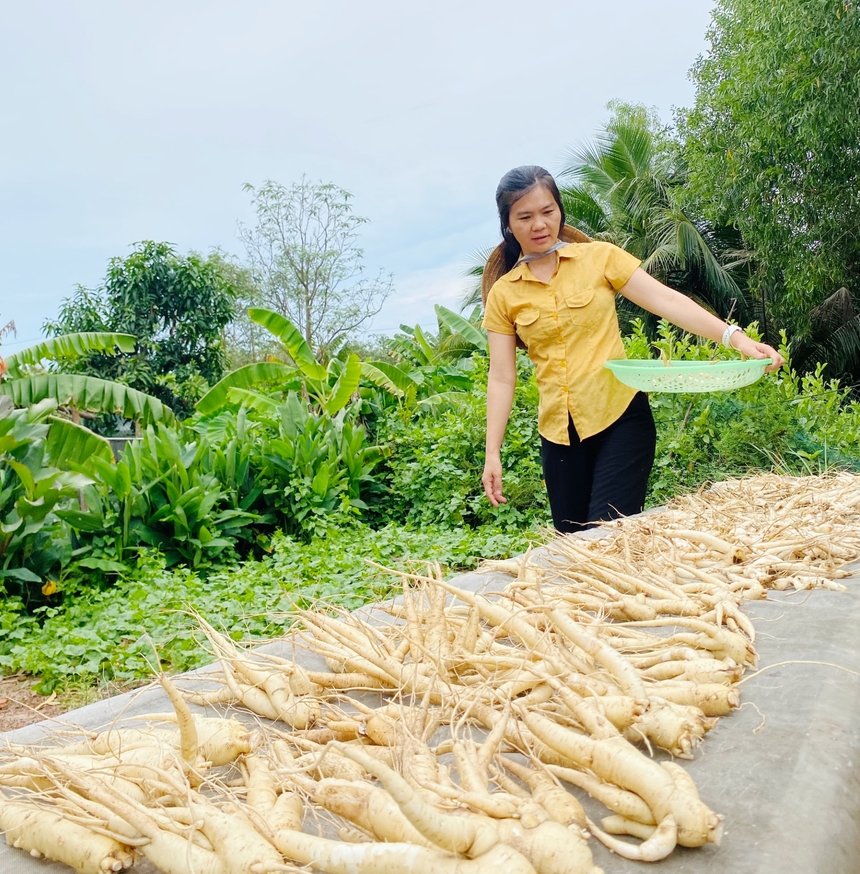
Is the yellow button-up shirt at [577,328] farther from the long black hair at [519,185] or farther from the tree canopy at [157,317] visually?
the tree canopy at [157,317]

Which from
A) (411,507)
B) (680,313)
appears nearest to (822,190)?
(411,507)

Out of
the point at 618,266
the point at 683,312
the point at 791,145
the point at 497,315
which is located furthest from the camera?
the point at 791,145

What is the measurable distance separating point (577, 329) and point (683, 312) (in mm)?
459

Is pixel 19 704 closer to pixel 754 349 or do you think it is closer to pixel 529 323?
pixel 529 323

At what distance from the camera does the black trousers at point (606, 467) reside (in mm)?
3576

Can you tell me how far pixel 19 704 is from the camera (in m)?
3.57

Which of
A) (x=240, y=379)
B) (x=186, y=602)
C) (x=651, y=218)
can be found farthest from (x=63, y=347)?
(x=651, y=218)

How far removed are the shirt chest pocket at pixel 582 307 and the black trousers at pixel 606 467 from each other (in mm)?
410

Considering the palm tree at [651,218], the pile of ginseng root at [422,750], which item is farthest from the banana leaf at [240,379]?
the palm tree at [651,218]

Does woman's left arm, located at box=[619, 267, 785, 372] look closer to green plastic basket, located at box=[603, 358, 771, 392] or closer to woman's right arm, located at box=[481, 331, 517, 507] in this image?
green plastic basket, located at box=[603, 358, 771, 392]

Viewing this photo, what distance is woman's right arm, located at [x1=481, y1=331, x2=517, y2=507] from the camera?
3801mm

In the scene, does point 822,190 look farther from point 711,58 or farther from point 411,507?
point 411,507

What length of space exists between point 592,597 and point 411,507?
216 inches

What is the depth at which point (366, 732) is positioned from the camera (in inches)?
63.6
